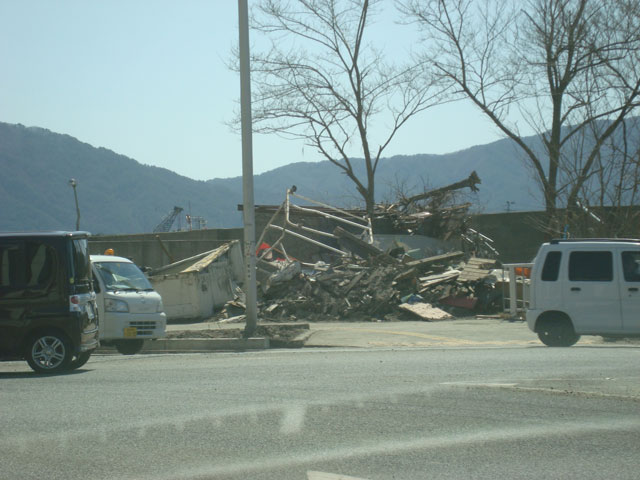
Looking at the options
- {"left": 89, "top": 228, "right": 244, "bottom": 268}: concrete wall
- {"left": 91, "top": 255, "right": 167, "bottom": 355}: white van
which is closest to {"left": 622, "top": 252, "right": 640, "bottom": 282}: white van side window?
{"left": 91, "top": 255, "right": 167, "bottom": 355}: white van

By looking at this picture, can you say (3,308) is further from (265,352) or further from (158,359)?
(265,352)

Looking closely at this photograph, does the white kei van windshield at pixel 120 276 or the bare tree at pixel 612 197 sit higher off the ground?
the bare tree at pixel 612 197

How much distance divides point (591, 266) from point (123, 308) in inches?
336

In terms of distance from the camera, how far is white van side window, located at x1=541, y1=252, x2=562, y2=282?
13.5 metres

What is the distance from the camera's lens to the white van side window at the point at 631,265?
13.2 meters

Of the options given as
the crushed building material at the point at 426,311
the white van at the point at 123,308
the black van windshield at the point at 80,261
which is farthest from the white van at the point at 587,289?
the black van windshield at the point at 80,261

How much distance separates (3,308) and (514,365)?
7.02 meters

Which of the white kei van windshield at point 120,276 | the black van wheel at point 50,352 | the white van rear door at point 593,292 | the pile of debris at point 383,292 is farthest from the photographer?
the pile of debris at point 383,292

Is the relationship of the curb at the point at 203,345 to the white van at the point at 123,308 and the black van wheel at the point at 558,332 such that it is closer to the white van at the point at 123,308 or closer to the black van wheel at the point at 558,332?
the white van at the point at 123,308

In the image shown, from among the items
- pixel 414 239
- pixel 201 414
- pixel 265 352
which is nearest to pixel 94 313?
pixel 265 352

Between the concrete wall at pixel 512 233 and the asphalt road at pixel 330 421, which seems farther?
the concrete wall at pixel 512 233

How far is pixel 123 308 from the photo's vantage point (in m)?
14.4

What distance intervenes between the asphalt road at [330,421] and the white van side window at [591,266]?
274cm

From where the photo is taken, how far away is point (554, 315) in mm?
13680
